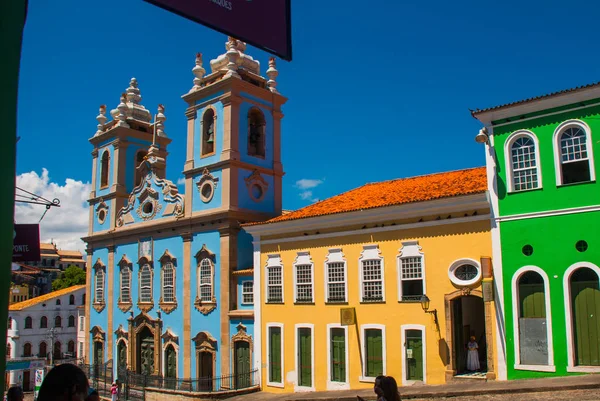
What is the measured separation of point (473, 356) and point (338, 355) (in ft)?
15.8

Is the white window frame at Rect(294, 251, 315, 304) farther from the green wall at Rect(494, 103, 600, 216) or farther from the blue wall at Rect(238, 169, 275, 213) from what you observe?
the green wall at Rect(494, 103, 600, 216)

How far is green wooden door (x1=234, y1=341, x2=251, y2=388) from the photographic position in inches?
939

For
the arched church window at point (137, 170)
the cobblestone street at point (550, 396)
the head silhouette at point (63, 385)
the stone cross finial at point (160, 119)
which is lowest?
the cobblestone street at point (550, 396)

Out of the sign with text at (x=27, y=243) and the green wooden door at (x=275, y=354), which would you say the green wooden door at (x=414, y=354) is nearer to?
the green wooden door at (x=275, y=354)

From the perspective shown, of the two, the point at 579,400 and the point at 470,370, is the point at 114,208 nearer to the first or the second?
the point at 470,370

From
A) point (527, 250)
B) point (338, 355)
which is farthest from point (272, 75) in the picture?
point (527, 250)

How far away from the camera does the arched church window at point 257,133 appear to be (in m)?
28.0

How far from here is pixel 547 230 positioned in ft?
53.5

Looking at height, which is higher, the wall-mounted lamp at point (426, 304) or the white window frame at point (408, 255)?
the white window frame at point (408, 255)

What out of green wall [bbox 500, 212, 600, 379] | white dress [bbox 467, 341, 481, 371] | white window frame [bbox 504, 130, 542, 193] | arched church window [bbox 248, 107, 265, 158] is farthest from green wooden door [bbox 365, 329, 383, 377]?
arched church window [bbox 248, 107, 265, 158]

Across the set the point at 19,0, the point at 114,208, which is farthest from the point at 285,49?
the point at 114,208

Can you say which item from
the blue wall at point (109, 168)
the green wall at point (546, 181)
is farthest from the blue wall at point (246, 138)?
the green wall at point (546, 181)

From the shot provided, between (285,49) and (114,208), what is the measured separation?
30168 millimetres

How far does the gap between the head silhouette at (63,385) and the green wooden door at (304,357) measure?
18.6m
